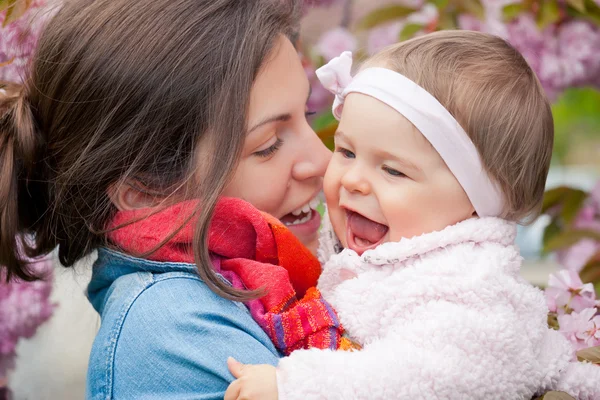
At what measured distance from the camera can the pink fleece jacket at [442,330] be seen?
1303mm

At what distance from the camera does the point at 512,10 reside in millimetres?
2613

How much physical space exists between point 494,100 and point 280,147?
0.48 metres

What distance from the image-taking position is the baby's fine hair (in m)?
1.47

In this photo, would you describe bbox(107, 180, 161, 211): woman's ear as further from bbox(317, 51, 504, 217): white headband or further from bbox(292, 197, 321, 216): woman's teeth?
bbox(317, 51, 504, 217): white headband

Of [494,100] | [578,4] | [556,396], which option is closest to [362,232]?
[494,100]

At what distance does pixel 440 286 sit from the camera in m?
1.38

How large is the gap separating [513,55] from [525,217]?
333 mm

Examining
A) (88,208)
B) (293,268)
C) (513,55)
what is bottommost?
(293,268)

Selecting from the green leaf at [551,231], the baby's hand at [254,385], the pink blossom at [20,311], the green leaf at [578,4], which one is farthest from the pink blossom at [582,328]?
the pink blossom at [20,311]

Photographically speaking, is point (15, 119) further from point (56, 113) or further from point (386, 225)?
point (386, 225)

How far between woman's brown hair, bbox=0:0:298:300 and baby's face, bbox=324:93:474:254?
0.24m

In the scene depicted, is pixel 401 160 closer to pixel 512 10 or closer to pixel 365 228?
pixel 365 228

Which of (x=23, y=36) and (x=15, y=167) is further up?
(x=23, y=36)

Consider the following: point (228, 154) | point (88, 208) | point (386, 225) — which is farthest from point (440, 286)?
point (88, 208)
